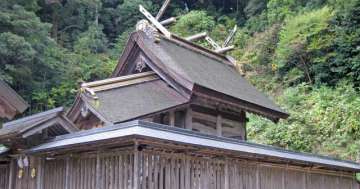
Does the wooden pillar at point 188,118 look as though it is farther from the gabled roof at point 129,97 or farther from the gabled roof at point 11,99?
the gabled roof at point 11,99

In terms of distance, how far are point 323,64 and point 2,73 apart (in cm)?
1513

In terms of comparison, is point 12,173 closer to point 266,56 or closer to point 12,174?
point 12,174

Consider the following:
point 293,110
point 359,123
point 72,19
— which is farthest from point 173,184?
point 72,19

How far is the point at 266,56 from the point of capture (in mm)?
28094

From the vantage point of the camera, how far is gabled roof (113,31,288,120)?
1233 cm

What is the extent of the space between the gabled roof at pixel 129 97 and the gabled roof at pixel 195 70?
360 millimetres

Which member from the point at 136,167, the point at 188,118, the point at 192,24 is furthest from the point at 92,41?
the point at 136,167

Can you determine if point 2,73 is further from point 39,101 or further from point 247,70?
point 247,70

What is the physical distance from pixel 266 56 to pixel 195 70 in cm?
1545

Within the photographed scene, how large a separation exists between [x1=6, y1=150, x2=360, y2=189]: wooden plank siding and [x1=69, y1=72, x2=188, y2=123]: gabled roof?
172 centimetres

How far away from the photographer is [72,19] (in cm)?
3203

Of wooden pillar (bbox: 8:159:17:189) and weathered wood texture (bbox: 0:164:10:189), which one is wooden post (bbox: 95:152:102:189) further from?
weathered wood texture (bbox: 0:164:10:189)

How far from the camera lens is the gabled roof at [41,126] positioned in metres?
9.23

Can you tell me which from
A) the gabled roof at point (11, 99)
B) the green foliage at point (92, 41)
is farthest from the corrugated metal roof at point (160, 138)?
the green foliage at point (92, 41)
